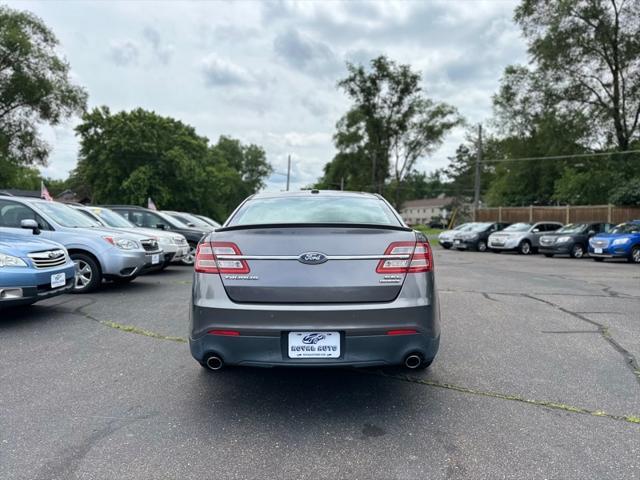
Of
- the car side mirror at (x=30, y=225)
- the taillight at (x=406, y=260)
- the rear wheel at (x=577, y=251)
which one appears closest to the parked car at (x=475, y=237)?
the rear wheel at (x=577, y=251)

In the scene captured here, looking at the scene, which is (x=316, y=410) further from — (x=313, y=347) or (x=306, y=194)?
(x=306, y=194)

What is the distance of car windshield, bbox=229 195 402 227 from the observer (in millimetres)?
3705

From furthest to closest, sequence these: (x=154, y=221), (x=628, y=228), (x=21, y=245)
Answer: (x=628, y=228) < (x=154, y=221) < (x=21, y=245)

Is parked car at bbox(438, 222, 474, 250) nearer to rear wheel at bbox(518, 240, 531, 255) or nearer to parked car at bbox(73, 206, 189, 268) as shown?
rear wheel at bbox(518, 240, 531, 255)

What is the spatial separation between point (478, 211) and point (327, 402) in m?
33.3

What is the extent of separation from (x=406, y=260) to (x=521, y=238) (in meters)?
20.5

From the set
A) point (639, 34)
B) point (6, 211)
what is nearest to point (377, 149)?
point (639, 34)

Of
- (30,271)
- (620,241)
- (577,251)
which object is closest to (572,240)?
(577,251)

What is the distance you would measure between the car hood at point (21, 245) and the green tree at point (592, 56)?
31.1 metres

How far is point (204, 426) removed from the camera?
3053mm

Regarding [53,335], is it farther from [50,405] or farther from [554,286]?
[554,286]

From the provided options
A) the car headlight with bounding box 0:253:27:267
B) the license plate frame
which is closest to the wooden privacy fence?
the license plate frame

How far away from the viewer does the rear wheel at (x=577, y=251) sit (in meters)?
19.2

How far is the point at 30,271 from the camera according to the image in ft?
17.9
